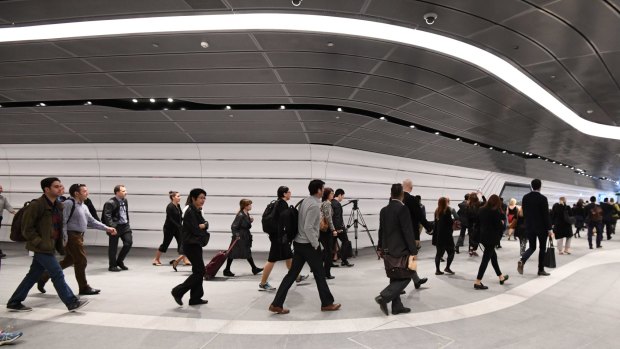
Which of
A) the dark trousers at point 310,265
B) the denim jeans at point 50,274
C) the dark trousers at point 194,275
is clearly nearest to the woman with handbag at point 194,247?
the dark trousers at point 194,275

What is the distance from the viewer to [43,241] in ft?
13.8

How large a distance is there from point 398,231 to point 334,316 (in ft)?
4.60

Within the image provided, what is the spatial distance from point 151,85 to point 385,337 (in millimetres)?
5866

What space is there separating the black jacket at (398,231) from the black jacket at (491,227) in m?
2.22

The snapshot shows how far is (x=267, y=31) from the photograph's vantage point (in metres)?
4.35

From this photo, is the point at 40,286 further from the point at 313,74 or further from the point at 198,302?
the point at 313,74

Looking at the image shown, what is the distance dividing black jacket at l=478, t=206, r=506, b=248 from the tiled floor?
2.67 feet

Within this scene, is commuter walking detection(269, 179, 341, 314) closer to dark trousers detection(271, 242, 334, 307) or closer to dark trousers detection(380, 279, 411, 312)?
dark trousers detection(271, 242, 334, 307)

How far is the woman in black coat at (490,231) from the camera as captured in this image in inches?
223

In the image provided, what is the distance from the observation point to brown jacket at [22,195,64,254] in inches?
162

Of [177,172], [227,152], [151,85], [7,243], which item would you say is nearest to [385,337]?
[151,85]

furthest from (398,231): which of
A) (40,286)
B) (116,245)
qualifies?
(116,245)

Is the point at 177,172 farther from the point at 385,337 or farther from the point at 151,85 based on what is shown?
the point at 385,337

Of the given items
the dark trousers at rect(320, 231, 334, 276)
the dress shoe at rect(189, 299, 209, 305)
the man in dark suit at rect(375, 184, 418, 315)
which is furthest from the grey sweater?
the dark trousers at rect(320, 231, 334, 276)
